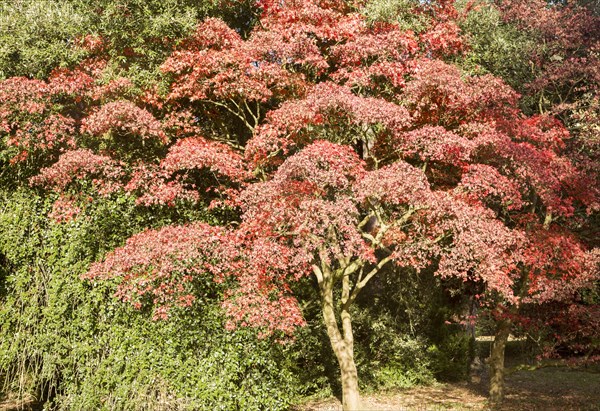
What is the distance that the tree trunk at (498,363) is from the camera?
1313 centimetres

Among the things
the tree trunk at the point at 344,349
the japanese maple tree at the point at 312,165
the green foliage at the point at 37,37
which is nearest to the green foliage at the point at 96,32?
the green foliage at the point at 37,37

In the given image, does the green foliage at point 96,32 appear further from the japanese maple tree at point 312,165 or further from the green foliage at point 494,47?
the green foliage at point 494,47

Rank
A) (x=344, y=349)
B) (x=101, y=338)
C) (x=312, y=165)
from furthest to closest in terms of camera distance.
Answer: (x=344, y=349) → (x=101, y=338) → (x=312, y=165)

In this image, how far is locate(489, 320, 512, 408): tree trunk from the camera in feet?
43.1

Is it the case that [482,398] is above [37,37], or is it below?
below

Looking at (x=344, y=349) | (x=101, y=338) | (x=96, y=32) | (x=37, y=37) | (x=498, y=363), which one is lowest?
(x=498, y=363)

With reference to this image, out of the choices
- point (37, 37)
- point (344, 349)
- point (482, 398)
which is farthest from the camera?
point (482, 398)

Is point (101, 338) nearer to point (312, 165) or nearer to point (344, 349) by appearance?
point (344, 349)

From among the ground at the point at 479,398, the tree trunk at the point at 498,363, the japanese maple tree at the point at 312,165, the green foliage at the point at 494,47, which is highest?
the green foliage at the point at 494,47

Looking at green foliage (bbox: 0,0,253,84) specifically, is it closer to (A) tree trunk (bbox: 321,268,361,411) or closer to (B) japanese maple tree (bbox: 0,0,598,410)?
(B) japanese maple tree (bbox: 0,0,598,410)

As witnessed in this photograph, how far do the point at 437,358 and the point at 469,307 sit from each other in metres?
3.54

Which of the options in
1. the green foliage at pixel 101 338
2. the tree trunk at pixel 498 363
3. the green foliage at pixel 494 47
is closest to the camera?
the green foliage at pixel 101 338

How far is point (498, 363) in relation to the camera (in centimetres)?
1333

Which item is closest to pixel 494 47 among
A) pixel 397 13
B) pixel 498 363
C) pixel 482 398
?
pixel 397 13
